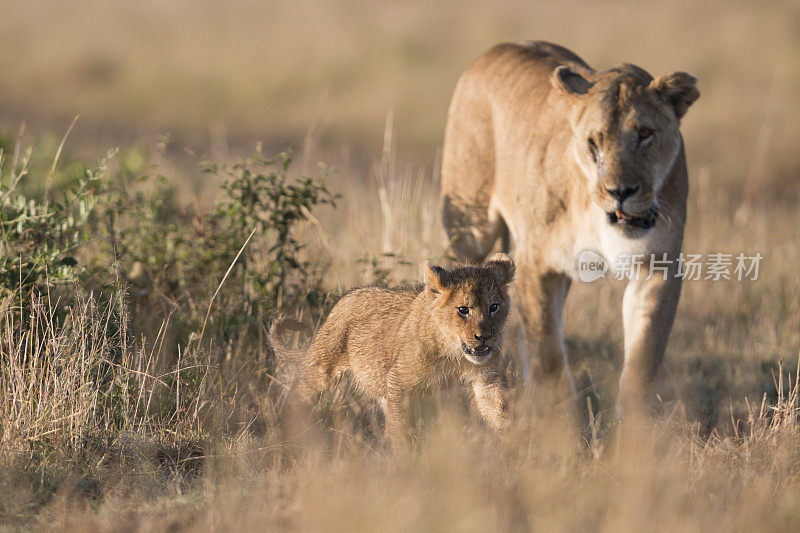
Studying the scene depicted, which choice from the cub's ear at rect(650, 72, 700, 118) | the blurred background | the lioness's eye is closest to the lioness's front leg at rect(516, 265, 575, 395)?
the lioness's eye

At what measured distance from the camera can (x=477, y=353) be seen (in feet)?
14.9

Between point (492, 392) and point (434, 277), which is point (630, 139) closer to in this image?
point (434, 277)

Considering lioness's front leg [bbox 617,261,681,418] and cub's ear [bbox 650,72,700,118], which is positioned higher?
cub's ear [bbox 650,72,700,118]

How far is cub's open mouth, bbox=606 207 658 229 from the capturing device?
5.18m

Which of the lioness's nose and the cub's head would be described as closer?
the cub's head

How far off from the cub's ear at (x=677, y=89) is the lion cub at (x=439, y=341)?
1.26 metres

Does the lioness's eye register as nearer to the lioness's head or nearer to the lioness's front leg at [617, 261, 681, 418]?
the lioness's head

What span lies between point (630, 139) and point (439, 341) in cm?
147

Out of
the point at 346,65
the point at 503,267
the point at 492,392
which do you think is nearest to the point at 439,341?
the point at 492,392

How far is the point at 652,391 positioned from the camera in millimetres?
5688

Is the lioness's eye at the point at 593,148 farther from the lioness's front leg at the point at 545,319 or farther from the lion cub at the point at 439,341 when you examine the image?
the lioness's front leg at the point at 545,319

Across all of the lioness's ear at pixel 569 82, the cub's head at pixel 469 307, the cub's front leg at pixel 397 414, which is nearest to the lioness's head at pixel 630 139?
the lioness's ear at pixel 569 82

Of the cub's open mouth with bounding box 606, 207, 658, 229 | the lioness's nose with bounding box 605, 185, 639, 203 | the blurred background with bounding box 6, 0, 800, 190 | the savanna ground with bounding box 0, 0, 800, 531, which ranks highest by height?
the blurred background with bounding box 6, 0, 800, 190

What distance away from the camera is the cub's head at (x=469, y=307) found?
4527 millimetres
